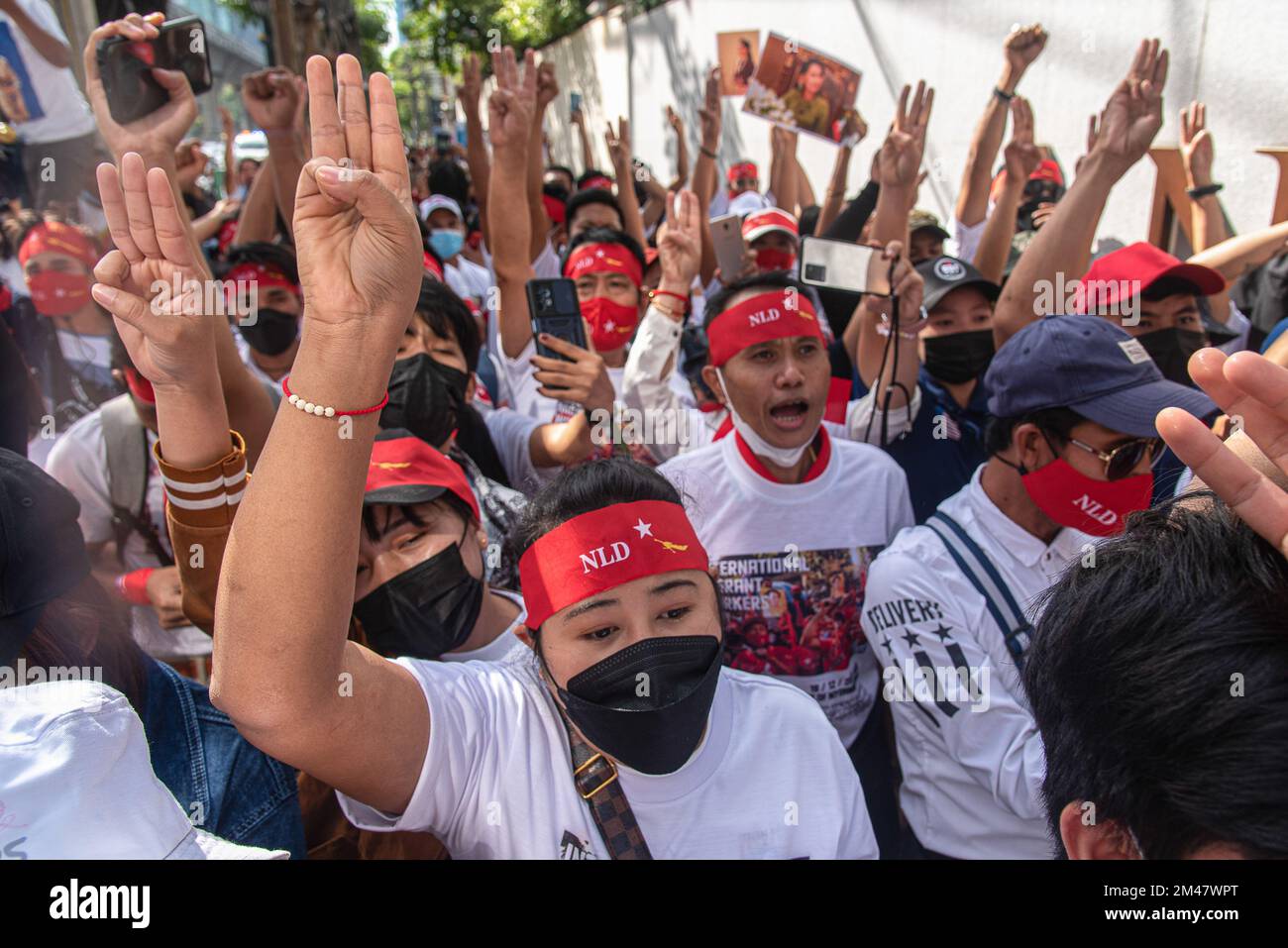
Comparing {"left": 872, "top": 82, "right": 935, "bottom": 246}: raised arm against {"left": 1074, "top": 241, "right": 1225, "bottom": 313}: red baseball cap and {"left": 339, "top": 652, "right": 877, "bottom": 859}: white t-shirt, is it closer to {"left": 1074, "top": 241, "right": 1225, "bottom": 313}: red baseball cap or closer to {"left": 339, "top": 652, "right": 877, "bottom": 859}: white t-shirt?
{"left": 1074, "top": 241, "right": 1225, "bottom": 313}: red baseball cap

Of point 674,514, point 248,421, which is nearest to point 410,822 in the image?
point 674,514

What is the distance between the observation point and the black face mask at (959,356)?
10.2 feet

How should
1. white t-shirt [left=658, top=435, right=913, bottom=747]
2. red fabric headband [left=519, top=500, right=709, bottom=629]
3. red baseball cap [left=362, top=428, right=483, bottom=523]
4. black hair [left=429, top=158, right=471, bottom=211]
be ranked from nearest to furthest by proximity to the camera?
1. red fabric headband [left=519, top=500, right=709, bottom=629]
2. red baseball cap [left=362, top=428, right=483, bottom=523]
3. white t-shirt [left=658, top=435, right=913, bottom=747]
4. black hair [left=429, top=158, right=471, bottom=211]

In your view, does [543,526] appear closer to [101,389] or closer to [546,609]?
[546,609]

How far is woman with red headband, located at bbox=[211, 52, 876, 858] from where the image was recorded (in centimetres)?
103

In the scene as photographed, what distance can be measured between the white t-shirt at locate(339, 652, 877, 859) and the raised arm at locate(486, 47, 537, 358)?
71.8 inches

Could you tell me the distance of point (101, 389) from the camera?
345 cm

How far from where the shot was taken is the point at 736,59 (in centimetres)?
609

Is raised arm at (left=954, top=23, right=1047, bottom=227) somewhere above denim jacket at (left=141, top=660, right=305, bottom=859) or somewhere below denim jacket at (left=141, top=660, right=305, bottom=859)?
above

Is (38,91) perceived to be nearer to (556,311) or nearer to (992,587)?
(556,311)

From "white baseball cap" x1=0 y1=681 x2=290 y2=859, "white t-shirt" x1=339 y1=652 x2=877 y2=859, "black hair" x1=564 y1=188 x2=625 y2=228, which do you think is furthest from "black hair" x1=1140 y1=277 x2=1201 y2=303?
"black hair" x1=564 y1=188 x2=625 y2=228

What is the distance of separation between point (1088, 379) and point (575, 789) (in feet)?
4.82

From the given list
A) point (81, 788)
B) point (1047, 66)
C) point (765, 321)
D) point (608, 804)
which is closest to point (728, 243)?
point (765, 321)
